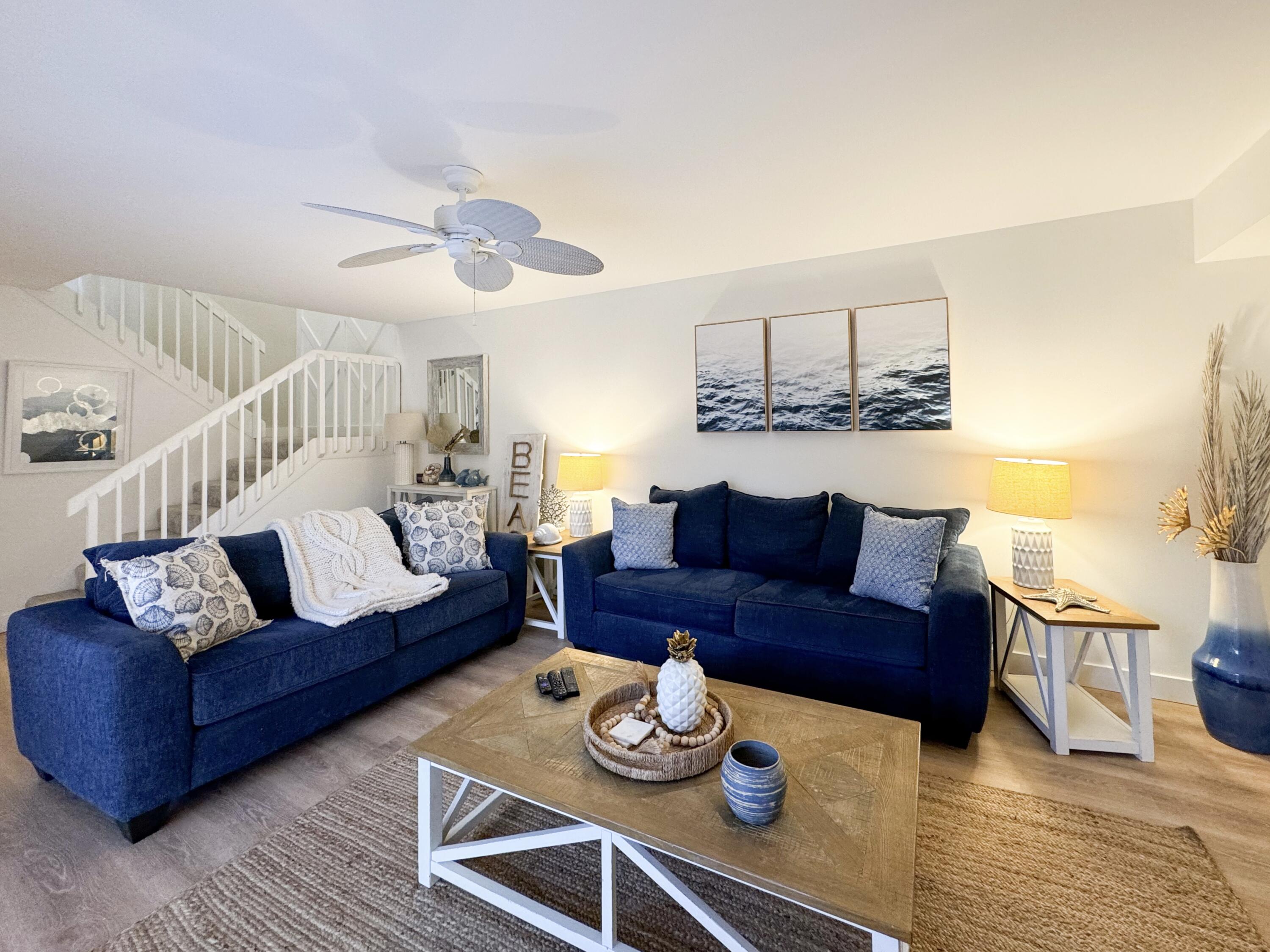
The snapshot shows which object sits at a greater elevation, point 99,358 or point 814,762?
point 99,358

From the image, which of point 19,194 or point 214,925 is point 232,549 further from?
point 19,194

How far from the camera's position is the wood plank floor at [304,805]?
59.8 inches

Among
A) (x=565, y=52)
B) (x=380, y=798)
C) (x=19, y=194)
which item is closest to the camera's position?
(x=565, y=52)

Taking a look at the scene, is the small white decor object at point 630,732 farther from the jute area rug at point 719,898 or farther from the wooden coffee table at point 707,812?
the jute area rug at point 719,898

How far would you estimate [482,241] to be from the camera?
214cm

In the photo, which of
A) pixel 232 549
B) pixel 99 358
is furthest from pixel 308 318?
pixel 232 549

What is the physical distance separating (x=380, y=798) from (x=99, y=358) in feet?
14.1

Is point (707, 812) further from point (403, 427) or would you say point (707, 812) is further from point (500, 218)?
point (403, 427)

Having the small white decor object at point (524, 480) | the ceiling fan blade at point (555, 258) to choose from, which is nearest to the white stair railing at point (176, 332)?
the small white decor object at point (524, 480)

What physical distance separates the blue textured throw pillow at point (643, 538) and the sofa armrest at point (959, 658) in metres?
1.48

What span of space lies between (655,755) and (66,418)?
5.00 meters

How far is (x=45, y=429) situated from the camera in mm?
3857

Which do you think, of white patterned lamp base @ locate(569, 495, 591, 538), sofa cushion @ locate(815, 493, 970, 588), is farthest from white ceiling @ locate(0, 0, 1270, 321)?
white patterned lamp base @ locate(569, 495, 591, 538)

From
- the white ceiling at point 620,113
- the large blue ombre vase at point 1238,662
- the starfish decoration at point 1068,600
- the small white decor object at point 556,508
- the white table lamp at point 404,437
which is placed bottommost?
the large blue ombre vase at point 1238,662
